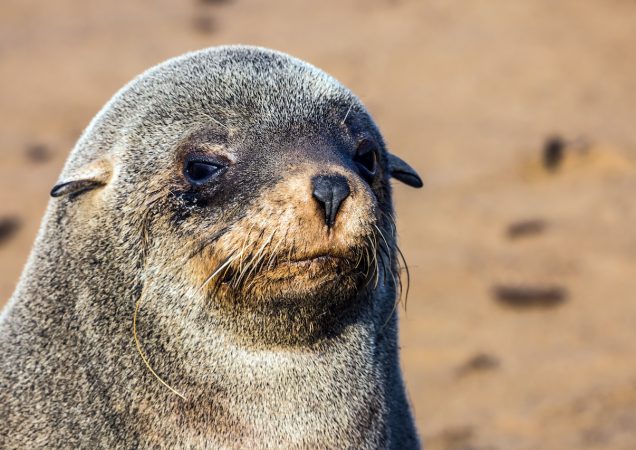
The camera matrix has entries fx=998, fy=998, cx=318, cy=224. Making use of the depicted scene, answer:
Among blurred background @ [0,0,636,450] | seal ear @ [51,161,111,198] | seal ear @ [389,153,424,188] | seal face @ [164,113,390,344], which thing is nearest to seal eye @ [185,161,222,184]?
seal face @ [164,113,390,344]

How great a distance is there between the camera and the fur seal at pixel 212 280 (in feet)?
10.6

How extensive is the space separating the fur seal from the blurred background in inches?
157

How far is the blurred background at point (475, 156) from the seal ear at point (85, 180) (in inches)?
174

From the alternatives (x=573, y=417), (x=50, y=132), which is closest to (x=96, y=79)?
(x=50, y=132)

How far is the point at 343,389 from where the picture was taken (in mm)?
3541

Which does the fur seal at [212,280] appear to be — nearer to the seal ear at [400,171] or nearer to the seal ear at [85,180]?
the seal ear at [85,180]

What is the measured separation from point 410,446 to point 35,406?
155 cm

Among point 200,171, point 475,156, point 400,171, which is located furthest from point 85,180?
point 475,156

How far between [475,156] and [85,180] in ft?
34.1

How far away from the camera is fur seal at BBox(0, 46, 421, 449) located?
127 inches

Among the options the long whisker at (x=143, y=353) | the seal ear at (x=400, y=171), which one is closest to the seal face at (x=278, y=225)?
the long whisker at (x=143, y=353)

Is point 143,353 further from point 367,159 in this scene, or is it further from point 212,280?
point 367,159

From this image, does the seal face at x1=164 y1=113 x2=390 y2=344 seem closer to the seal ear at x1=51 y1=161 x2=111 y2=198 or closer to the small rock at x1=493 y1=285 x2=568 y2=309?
the seal ear at x1=51 y1=161 x2=111 y2=198

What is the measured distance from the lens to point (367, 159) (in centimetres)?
366
